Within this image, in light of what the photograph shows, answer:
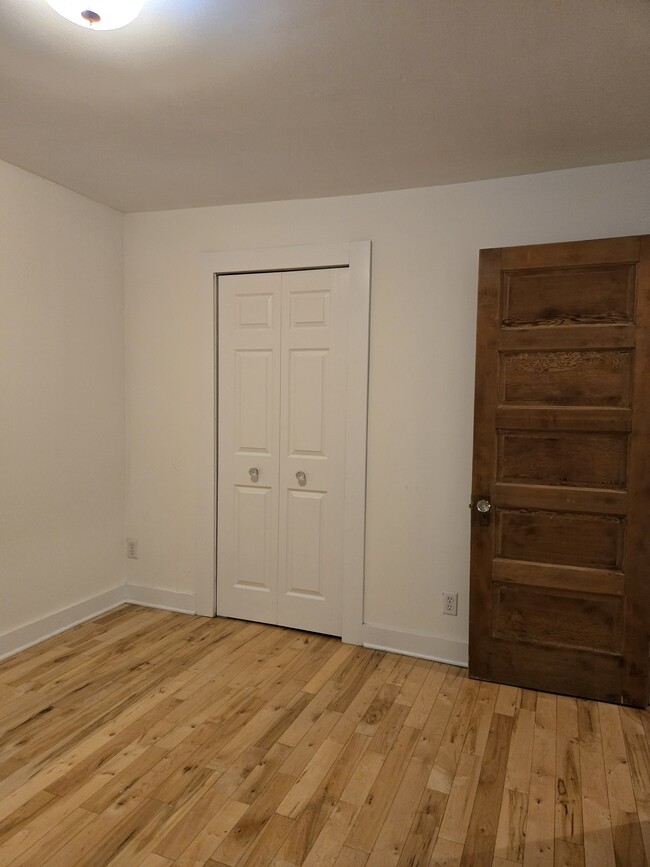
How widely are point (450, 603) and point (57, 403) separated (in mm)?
2392

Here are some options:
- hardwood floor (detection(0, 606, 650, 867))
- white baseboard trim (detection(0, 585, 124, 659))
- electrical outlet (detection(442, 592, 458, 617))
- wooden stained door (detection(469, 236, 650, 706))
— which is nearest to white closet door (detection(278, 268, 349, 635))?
hardwood floor (detection(0, 606, 650, 867))

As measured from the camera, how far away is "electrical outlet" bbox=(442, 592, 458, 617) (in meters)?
3.06

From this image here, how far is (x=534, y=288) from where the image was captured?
270 centimetres

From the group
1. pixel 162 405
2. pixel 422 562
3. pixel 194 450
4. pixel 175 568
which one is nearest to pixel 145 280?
pixel 162 405

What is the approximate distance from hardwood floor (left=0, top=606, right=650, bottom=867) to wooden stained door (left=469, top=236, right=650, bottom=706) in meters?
0.25

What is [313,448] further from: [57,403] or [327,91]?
[327,91]

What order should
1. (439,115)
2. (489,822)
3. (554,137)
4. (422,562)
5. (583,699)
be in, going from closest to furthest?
(489,822), (439,115), (554,137), (583,699), (422,562)

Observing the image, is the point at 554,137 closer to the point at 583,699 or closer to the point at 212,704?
the point at 583,699

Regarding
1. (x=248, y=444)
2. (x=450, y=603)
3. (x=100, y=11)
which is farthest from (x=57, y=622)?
(x=100, y=11)

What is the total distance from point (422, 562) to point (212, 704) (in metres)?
1.25

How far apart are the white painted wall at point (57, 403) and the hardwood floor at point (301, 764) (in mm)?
424

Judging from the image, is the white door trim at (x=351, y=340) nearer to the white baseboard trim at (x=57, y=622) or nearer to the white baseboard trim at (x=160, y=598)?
the white baseboard trim at (x=160, y=598)

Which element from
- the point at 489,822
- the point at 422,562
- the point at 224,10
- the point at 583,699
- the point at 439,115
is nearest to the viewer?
the point at 224,10

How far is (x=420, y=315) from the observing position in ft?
10.1
